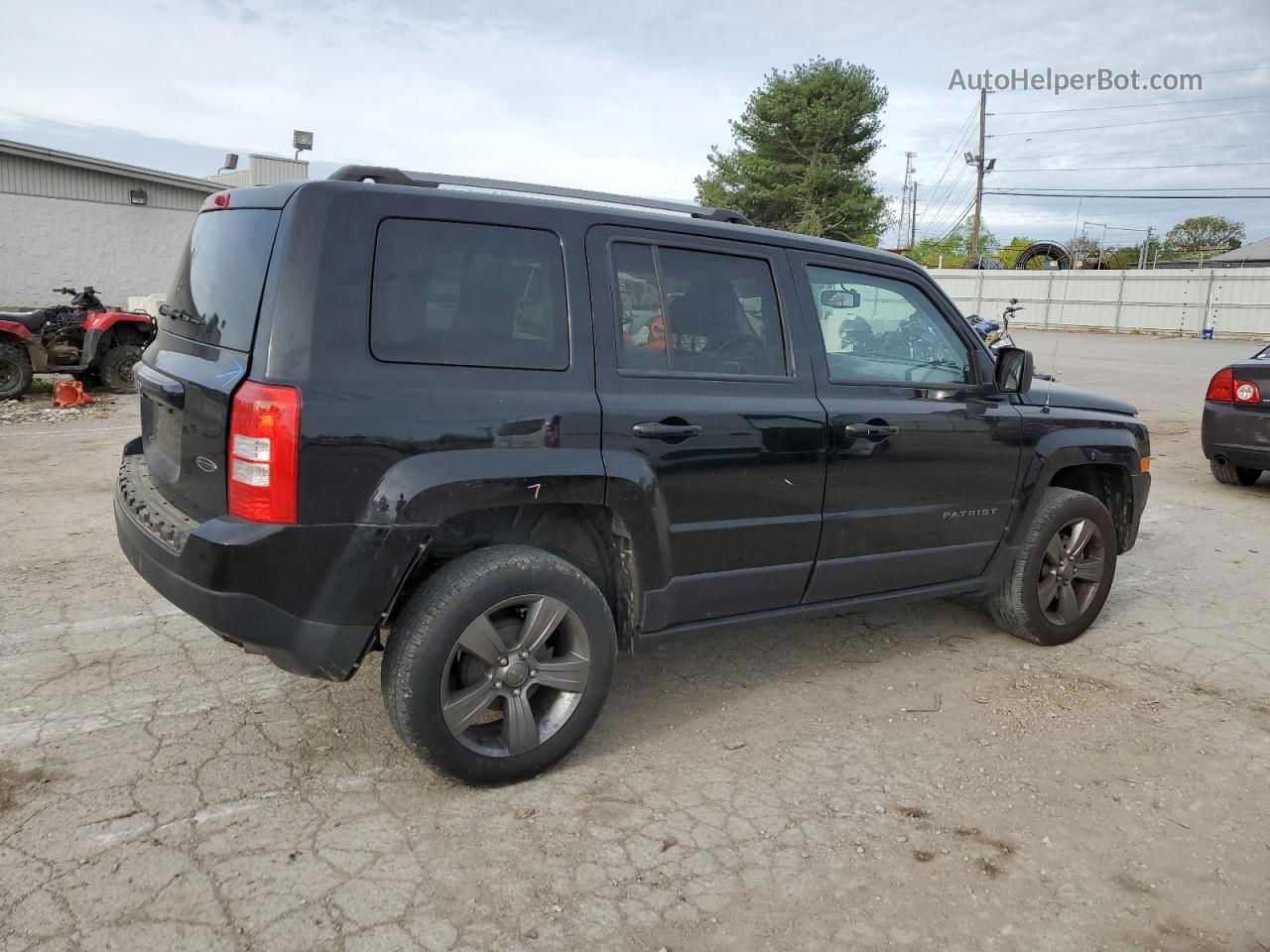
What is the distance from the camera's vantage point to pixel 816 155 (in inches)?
1464

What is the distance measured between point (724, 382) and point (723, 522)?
500 mm

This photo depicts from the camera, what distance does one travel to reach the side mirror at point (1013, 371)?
13.4 ft

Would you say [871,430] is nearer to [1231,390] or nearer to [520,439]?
[520,439]

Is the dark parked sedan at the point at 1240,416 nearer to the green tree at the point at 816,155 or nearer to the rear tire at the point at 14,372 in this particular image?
the rear tire at the point at 14,372

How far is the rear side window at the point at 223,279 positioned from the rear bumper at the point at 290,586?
0.58 metres

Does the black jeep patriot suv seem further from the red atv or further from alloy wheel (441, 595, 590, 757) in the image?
the red atv

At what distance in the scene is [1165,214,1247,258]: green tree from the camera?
250ft

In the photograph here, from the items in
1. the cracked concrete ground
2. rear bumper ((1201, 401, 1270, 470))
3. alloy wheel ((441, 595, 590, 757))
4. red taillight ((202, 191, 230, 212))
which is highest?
red taillight ((202, 191, 230, 212))

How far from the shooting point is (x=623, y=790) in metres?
3.12

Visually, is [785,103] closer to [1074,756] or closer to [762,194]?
[762,194]

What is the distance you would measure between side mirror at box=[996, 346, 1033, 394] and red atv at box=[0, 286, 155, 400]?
10745 mm

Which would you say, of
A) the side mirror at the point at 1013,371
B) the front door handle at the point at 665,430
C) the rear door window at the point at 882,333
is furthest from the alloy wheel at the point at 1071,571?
the front door handle at the point at 665,430

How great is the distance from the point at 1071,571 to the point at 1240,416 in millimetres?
4280

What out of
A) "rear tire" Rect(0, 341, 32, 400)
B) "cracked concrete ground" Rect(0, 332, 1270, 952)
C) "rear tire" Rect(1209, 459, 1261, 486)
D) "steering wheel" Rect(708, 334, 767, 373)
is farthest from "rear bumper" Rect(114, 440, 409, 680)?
"rear tire" Rect(0, 341, 32, 400)
